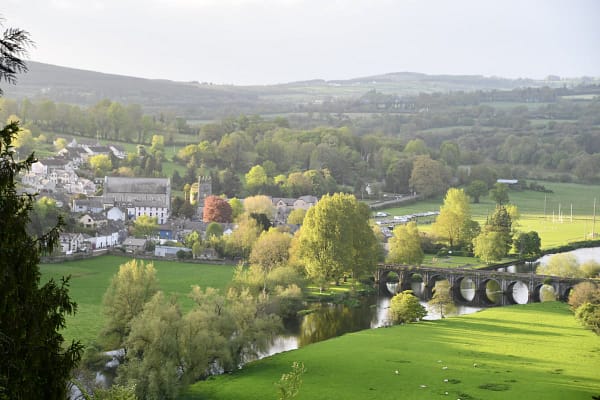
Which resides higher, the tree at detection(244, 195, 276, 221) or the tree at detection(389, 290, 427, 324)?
the tree at detection(244, 195, 276, 221)

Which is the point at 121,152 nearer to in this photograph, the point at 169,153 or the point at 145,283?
the point at 169,153

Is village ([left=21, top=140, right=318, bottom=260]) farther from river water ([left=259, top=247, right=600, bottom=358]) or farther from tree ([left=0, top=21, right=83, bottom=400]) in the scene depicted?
tree ([left=0, top=21, right=83, bottom=400])

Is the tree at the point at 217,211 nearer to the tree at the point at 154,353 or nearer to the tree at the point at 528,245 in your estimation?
the tree at the point at 528,245

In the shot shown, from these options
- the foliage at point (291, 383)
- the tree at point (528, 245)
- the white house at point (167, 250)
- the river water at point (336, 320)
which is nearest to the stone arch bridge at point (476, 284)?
the river water at point (336, 320)

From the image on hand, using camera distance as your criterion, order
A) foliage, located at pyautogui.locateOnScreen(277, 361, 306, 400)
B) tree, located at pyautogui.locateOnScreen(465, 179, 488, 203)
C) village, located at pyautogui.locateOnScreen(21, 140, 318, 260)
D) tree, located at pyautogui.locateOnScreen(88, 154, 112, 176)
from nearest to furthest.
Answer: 1. foliage, located at pyautogui.locateOnScreen(277, 361, 306, 400)
2. village, located at pyautogui.locateOnScreen(21, 140, 318, 260)
3. tree, located at pyautogui.locateOnScreen(88, 154, 112, 176)
4. tree, located at pyautogui.locateOnScreen(465, 179, 488, 203)

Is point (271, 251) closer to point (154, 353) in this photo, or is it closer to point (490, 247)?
point (490, 247)

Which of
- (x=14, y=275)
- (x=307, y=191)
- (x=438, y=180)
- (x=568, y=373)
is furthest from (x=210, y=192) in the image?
(x=14, y=275)

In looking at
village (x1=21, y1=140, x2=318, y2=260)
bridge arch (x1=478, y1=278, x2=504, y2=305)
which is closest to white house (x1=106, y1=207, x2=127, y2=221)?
village (x1=21, y1=140, x2=318, y2=260)
